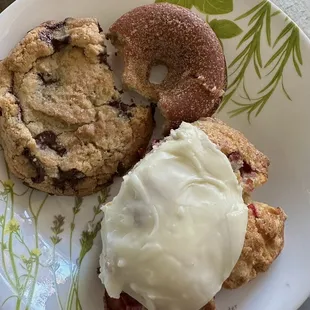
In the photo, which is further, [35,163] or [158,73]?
[158,73]

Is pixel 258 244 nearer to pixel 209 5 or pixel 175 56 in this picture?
pixel 175 56

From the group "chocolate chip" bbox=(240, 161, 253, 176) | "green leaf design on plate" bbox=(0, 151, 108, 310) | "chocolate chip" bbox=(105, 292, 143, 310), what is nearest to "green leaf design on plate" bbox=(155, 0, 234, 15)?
"chocolate chip" bbox=(240, 161, 253, 176)

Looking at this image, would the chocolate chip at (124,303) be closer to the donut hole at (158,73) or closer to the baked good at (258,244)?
the baked good at (258,244)

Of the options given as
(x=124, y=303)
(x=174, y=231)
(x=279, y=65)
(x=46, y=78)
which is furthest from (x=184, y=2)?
(x=124, y=303)

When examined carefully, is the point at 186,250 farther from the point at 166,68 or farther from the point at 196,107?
the point at 166,68

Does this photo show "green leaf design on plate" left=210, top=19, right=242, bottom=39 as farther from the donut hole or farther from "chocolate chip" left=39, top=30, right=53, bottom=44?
"chocolate chip" left=39, top=30, right=53, bottom=44
